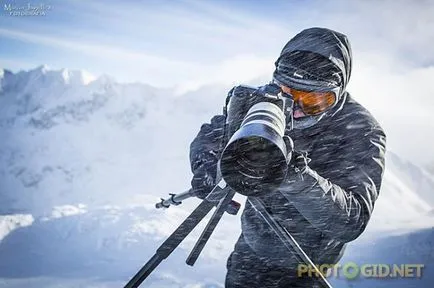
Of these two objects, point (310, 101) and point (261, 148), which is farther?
point (310, 101)

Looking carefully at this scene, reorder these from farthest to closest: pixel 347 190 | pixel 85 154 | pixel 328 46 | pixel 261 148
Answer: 1. pixel 85 154
2. pixel 328 46
3. pixel 347 190
4. pixel 261 148

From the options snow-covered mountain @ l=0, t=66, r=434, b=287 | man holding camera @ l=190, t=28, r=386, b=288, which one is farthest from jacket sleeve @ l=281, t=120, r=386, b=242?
snow-covered mountain @ l=0, t=66, r=434, b=287

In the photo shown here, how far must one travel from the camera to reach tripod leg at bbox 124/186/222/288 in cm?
96

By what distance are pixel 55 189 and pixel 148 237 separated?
29979mm

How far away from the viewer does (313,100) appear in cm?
105

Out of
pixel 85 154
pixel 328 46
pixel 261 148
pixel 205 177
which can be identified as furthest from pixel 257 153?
pixel 85 154

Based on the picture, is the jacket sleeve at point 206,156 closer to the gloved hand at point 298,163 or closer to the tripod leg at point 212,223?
the tripod leg at point 212,223

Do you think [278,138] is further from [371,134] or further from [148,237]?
[148,237]

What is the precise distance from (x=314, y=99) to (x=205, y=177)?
37cm

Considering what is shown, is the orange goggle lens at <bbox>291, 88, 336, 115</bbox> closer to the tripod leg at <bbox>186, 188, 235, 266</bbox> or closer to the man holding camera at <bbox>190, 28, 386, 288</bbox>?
the man holding camera at <bbox>190, 28, 386, 288</bbox>

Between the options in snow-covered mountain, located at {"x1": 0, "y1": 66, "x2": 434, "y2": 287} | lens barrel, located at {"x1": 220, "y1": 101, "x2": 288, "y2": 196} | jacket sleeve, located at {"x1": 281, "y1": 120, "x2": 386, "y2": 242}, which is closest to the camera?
lens barrel, located at {"x1": 220, "y1": 101, "x2": 288, "y2": 196}

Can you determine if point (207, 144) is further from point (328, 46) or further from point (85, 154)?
point (85, 154)

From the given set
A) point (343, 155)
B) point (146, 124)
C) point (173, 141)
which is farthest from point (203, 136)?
point (146, 124)

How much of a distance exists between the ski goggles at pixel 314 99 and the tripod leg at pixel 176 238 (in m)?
0.37
